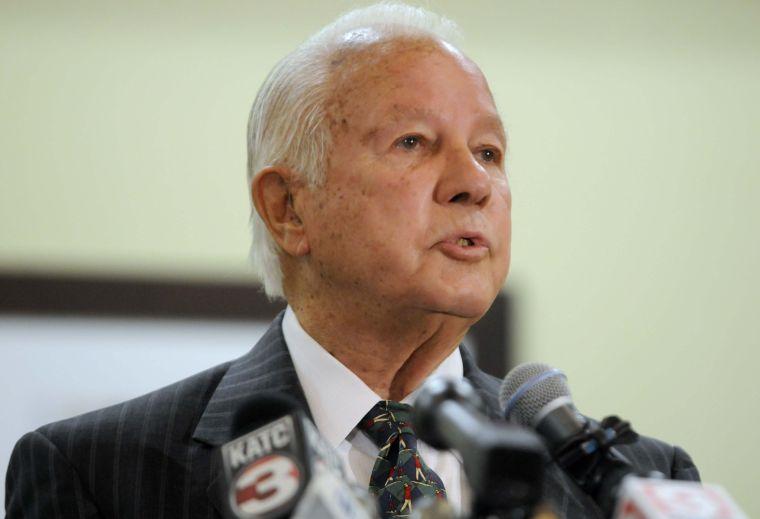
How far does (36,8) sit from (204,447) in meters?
2.11

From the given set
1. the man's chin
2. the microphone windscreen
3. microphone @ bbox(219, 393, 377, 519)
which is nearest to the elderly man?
the man's chin

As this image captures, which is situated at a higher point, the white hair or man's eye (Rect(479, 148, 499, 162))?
the white hair

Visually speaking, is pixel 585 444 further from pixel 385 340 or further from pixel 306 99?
pixel 306 99

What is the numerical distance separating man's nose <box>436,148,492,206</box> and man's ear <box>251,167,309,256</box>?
0.28 metres

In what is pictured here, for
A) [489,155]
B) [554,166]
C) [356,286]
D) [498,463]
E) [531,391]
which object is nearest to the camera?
[498,463]

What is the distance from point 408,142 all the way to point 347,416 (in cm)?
47

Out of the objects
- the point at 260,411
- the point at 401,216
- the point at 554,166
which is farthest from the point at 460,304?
the point at 554,166

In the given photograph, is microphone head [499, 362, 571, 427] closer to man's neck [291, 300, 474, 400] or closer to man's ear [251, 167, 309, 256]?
man's neck [291, 300, 474, 400]

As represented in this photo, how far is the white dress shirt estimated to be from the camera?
1877 millimetres

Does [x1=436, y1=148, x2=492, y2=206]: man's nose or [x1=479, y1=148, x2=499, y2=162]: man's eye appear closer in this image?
[x1=436, y1=148, x2=492, y2=206]: man's nose

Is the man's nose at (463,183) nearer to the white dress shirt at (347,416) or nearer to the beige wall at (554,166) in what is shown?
the white dress shirt at (347,416)

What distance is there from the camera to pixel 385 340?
194 centimetres

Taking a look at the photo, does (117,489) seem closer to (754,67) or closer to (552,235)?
(552,235)

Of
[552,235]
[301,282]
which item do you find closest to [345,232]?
[301,282]
